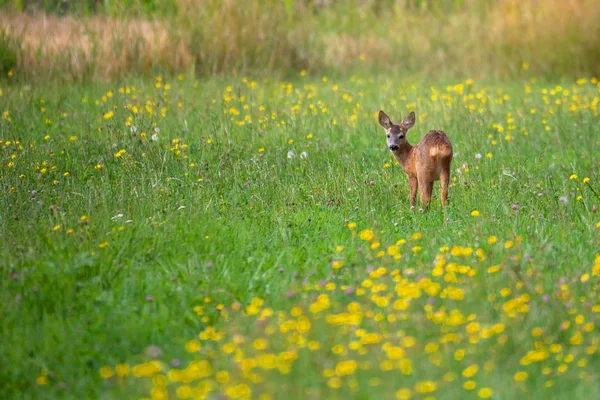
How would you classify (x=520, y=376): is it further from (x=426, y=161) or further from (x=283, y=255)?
(x=426, y=161)

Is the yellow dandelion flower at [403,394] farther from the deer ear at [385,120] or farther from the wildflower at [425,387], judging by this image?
the deer ear at [385,120]

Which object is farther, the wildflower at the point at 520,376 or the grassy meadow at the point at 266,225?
the grassy meadow at the point at 266,225

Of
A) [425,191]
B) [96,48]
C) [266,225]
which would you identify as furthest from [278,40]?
[266,225]

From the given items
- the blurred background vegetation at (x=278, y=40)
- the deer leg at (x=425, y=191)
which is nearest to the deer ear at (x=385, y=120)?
the deer leg at (x=425, y=191)

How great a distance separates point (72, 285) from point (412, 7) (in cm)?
1257

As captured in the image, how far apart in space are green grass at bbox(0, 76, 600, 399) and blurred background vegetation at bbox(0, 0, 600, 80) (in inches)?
105

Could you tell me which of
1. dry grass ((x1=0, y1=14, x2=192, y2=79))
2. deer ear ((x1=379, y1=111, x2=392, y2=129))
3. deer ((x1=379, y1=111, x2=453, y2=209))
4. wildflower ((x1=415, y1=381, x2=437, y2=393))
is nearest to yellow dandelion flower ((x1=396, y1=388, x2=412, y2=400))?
wildflower ((x1=415, y1=381, x2=437, y2=393))

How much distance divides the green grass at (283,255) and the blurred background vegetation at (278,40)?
2.67 metres

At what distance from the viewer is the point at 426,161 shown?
646 centimetres

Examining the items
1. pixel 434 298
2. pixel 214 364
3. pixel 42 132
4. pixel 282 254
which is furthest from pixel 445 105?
pixel 214 364

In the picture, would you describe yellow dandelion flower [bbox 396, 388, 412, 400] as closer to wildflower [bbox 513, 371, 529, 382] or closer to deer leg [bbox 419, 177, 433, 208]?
wildflower [bbox 513, 371, 529, 382]

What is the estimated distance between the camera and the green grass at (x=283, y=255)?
393 centimetres

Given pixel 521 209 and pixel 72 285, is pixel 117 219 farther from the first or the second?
pixel 521 209

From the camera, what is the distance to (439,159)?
6402 millimetres
